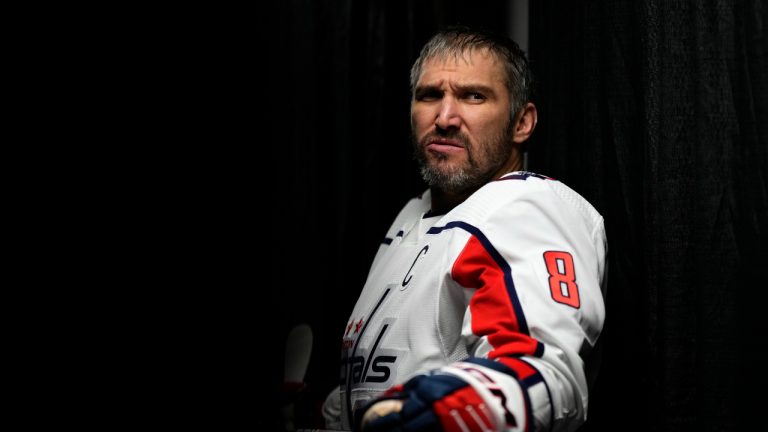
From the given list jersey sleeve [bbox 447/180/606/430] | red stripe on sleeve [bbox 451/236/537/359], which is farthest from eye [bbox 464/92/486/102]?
red stripe on sleeve [bbox 451/236/537/359]

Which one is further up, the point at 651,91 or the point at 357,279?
the point at 651,91

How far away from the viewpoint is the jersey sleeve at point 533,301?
29.2 inches

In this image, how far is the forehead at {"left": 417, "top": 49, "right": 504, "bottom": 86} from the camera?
1.20m

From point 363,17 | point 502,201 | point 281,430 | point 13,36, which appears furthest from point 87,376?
point 363,17

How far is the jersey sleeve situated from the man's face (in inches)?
7.8

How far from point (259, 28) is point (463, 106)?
495 millimetres

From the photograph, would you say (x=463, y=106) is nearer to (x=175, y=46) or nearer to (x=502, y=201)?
(x=502, y=201)

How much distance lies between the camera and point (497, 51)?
4.03 feet

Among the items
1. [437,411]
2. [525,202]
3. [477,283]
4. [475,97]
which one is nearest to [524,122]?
[475,97]

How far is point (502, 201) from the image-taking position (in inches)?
38.2

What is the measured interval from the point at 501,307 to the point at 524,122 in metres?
0.54

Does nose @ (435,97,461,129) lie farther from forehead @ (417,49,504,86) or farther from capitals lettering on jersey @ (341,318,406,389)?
capitals lettering on jersey @ (341,318,406,389)

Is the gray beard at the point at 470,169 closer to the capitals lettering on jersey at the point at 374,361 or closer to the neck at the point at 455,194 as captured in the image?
the neck at the point at 455,194

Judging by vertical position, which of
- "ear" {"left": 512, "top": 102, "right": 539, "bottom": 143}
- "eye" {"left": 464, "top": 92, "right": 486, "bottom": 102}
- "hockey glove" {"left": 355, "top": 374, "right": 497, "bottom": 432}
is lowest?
"hockey glove" {"left": 355, "top": 374, "right": 497, "bottom": 432}
